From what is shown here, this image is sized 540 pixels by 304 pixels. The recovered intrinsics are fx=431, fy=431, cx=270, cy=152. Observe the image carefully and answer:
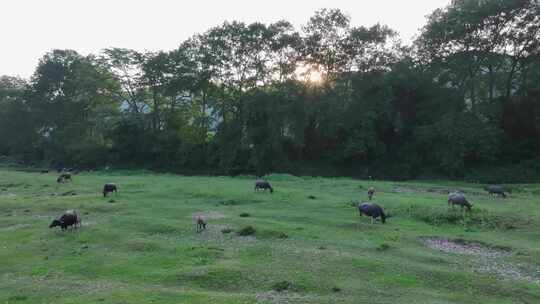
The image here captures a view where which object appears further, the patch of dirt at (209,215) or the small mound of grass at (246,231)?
the patch of dirt at (209,215)

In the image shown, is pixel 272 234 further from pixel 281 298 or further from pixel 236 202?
pixel 236 202

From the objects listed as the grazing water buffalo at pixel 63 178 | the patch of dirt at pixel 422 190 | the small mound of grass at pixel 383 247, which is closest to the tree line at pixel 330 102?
the patch of dirt at pixel 422 190

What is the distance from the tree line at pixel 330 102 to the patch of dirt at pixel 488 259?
34.2m

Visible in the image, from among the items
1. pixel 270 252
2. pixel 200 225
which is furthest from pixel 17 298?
pixel 200 225

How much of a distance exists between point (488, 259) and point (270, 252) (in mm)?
10156

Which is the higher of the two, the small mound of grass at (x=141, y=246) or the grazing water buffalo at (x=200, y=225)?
the grazing water buffalo at (x=200, y=225)

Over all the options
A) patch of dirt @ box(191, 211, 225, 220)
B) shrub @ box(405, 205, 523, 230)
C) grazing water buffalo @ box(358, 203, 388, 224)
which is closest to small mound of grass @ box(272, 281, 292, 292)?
grazing water buffalo @ box(358, 203, 388, 224)

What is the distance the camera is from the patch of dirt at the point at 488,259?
59.1 feet

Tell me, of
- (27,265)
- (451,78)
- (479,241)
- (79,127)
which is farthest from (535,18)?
(79,127)

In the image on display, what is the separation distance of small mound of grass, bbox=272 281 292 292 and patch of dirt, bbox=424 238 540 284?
8.27m

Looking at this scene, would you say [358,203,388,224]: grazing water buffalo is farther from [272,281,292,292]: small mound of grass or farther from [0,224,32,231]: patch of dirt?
[0,224,32,231]: patch of dirt

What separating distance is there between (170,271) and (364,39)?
54.2 m

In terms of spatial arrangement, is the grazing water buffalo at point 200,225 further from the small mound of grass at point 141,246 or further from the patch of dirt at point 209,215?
the small mound of grass at point 141,246

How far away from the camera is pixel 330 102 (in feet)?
204
